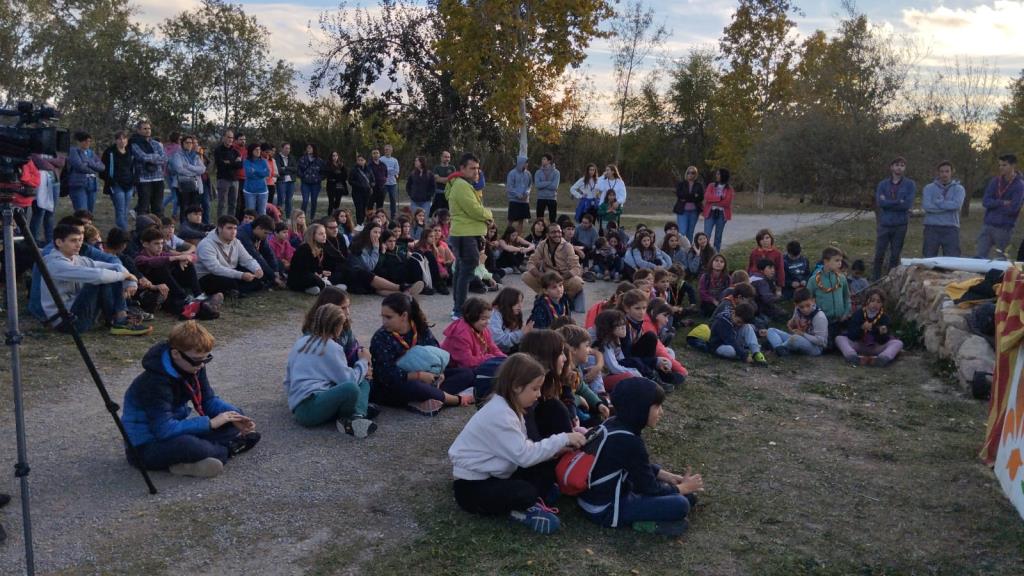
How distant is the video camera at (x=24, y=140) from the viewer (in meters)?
4.14

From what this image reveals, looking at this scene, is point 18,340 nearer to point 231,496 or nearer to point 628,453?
point 231,496

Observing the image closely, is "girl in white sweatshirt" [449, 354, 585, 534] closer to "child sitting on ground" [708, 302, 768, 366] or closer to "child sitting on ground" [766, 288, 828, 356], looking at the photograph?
"child sitting on ground" [708, 302, 768, 366]

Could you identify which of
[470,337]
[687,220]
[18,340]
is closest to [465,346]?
[470,337]

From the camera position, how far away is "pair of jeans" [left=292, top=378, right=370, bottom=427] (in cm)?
592

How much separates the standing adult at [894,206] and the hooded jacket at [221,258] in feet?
28.3

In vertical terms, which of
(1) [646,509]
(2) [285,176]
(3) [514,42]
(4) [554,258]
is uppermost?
(3) [514,42]

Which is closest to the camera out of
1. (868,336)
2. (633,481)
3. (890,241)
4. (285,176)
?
(633,481)

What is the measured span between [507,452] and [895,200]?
382 inches

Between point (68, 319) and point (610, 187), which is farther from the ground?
point (610, 187)

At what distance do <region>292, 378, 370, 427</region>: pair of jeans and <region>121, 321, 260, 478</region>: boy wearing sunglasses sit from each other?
0.83 m

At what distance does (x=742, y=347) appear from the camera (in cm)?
924

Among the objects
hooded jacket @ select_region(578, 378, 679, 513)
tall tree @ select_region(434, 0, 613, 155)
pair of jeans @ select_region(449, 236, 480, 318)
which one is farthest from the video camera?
tall tree @ select_region(434, 0, 613, 155)

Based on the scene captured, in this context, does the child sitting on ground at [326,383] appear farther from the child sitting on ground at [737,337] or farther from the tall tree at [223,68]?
the tall tree at [223,68]

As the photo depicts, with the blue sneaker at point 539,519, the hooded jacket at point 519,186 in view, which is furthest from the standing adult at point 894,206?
the blue sneaker at point 539,519
